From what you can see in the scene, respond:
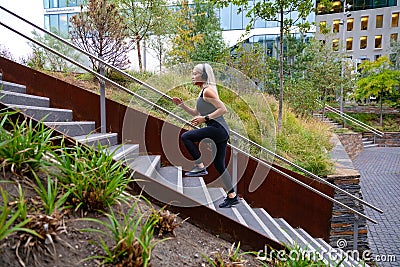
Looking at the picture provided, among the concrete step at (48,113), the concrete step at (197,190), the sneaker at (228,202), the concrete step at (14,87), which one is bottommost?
the sneaker at (228,202)

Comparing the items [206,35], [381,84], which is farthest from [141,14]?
[381,84]

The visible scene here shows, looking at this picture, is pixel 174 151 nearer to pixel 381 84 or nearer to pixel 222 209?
pixel 222 209

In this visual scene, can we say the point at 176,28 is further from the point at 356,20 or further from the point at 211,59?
the point at 356,20

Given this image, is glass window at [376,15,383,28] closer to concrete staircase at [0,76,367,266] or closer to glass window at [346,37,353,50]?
glass window at [346,37,353,50]

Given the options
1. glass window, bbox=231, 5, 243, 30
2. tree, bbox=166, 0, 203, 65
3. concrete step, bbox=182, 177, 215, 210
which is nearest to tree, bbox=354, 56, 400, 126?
A: glass window, bbox=231, 5, 243, 30

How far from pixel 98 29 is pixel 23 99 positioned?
9.64ft

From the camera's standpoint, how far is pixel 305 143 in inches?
246

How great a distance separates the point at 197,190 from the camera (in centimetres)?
365

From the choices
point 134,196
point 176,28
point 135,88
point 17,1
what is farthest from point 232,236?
point 176,28

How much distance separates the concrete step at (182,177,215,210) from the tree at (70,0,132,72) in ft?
11.8

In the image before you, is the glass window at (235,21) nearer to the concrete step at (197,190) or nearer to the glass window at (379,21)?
the glass window at (379,21)

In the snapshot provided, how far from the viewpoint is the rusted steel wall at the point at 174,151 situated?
4.53 m

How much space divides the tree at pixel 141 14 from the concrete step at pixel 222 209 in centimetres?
642

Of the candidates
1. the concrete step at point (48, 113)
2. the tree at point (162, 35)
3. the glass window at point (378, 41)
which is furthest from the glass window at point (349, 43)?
the concrete step at point (48, 113)
